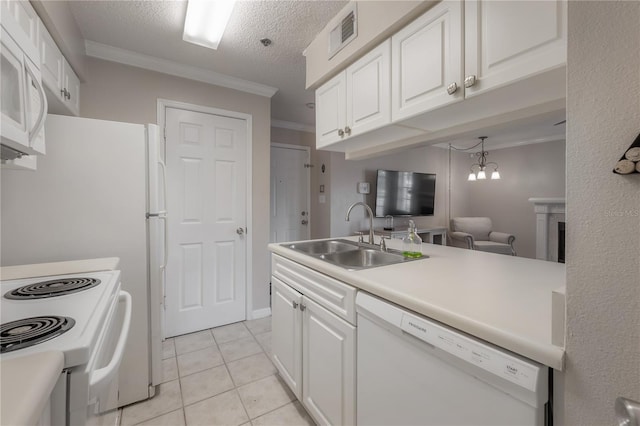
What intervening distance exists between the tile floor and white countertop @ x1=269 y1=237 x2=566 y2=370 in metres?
0.95

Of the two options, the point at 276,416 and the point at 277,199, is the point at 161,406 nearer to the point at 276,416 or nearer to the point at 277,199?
the point at 276,416

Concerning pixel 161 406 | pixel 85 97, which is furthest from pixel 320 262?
pixel 85 97

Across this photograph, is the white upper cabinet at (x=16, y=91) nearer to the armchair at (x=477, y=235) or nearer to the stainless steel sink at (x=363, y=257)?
the stainless steel sink at (x=363, y=257)

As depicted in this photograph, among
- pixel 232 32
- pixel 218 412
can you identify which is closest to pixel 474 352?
pixel 218 412

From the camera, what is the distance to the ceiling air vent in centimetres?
165

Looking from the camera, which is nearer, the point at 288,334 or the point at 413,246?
the point at 413,246

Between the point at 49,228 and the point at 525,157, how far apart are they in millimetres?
6212

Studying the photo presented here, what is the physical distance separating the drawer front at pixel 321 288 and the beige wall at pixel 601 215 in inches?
27.8

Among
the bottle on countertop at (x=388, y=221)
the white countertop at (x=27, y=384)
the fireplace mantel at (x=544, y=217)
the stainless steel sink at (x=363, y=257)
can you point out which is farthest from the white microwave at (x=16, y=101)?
the fireplace mantel at (x=544, y=217)

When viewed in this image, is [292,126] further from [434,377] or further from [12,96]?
[434,377]

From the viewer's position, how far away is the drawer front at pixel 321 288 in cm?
115

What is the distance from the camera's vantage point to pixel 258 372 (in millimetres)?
1985

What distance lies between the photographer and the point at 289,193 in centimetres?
397

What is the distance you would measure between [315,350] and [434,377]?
72 cm
